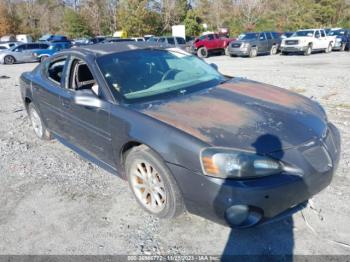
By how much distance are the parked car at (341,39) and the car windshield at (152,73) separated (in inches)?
932

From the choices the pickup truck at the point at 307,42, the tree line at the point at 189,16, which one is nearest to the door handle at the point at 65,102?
the pickup truck at the point at 307,42

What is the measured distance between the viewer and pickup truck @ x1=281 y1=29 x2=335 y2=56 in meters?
21.8

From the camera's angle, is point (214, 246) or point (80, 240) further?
point (80, 240)

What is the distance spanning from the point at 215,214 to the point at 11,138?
180 inches

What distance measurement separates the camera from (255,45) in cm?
2252

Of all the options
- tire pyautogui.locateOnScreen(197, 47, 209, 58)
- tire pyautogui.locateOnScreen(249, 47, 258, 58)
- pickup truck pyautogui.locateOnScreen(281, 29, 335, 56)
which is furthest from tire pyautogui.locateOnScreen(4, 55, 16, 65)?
pickup truck pyautogui.locateOnScreen(281, 29, 335, 56)

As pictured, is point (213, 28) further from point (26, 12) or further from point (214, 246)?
point (214, 246)

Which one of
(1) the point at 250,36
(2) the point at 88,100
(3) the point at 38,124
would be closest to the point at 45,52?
(1) the point at 250,36

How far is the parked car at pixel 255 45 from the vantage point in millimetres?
22203

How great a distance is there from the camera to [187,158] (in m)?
2.72

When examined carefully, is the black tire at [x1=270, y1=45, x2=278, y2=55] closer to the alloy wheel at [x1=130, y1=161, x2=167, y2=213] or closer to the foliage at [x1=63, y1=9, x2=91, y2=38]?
the alloy wheel at [x1=130, y1=161, x2=167, y2=213]

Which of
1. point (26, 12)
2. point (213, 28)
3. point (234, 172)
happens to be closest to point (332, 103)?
point (234, 172)

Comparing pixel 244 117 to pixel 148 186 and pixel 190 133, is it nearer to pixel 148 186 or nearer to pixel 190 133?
pixel 190 133

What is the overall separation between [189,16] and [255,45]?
77.2 feet
